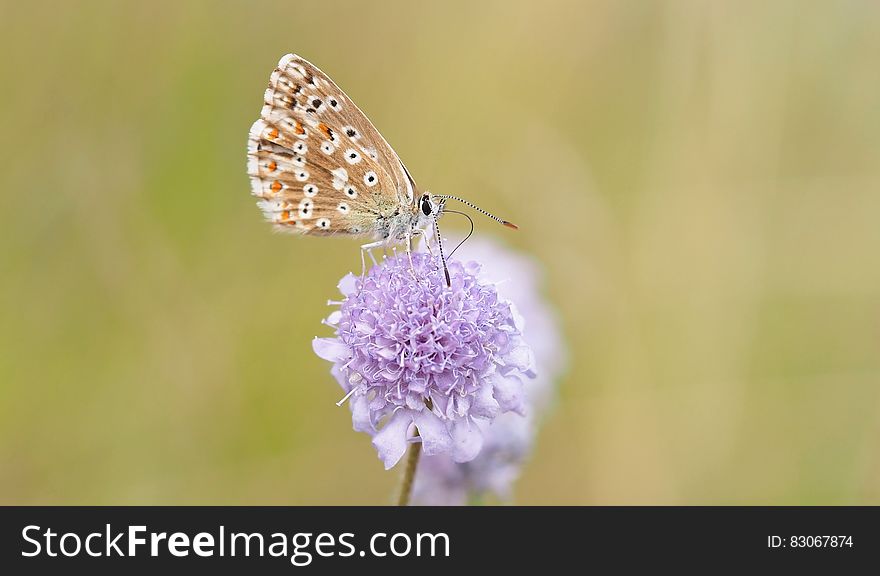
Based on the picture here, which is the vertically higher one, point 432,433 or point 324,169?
point 324,169

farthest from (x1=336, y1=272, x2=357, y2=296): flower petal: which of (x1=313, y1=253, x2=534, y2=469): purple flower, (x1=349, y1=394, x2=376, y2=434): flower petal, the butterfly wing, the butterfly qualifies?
(x1=349, y1=394, x2=376, y2=434): flower petal

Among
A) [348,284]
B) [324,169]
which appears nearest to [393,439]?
[348,284]

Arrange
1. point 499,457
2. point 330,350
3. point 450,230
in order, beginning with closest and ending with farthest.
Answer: point 330,350, point 499,457, point 450,230

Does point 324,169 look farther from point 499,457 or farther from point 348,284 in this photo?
point 499,457

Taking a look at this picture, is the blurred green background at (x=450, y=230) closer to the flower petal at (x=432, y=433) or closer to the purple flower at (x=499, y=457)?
the purple flower at (x=499, y=457)

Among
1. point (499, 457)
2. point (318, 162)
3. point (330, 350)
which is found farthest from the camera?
point (499, 457)

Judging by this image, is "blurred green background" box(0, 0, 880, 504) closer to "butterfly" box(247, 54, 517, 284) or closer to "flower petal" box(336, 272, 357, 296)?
"butterfly" box(247, 54, 517, 284)
